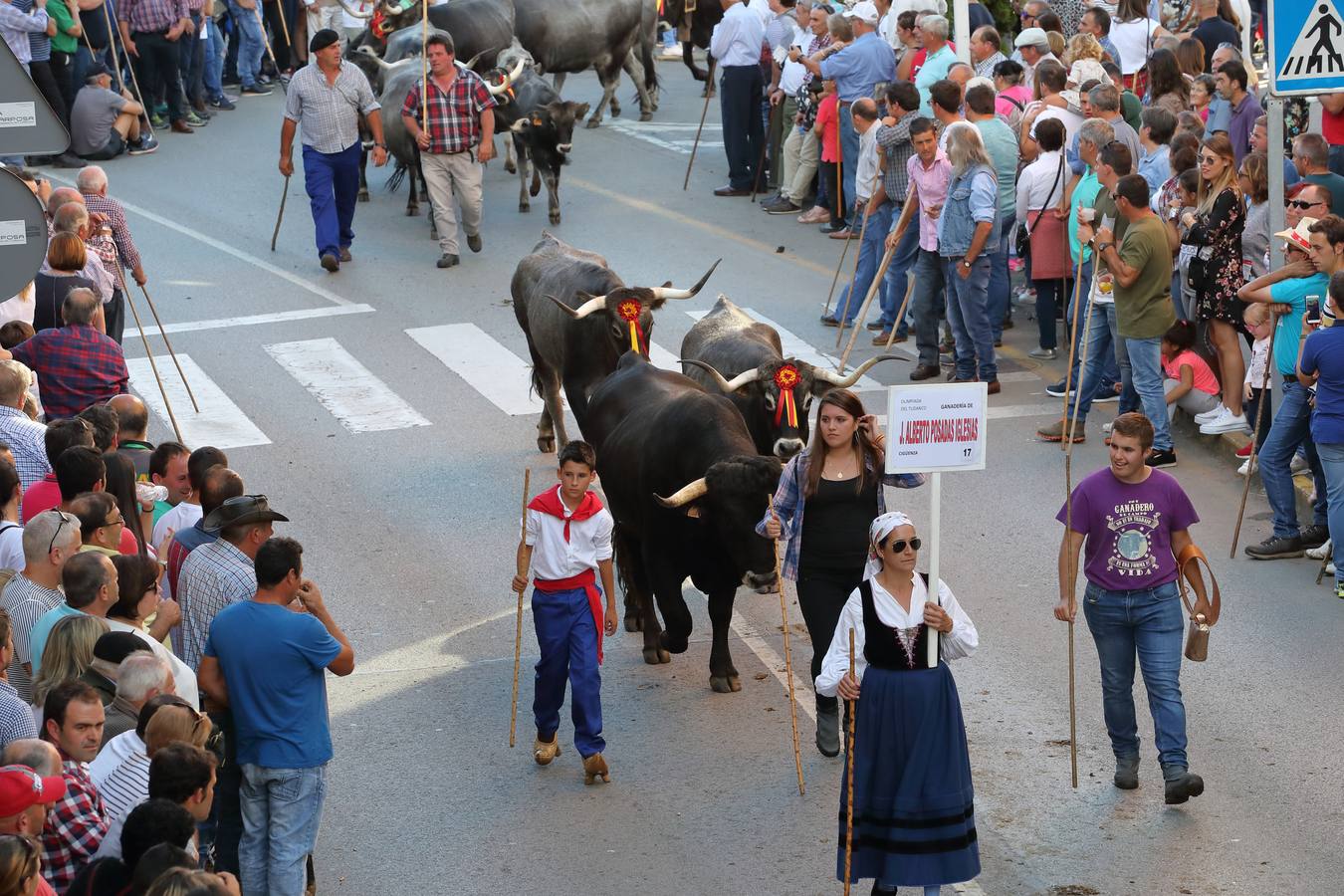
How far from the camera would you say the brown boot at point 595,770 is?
8.73 m

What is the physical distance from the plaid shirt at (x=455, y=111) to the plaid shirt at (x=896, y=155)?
4782mm

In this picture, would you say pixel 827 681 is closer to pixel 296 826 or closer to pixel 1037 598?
pixel 296 826

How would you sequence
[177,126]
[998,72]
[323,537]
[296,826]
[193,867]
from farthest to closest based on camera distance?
1. [177,126]
2. [998,72]
3. [323,537]
4. [296,826]
5. [193,867]

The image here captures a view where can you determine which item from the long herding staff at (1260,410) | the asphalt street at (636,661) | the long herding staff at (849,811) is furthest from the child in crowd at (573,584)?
the long herding staff at (1260,410)

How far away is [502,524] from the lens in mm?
12398

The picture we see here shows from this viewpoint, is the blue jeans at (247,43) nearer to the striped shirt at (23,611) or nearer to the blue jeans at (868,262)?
the blue jeans at (868,262)

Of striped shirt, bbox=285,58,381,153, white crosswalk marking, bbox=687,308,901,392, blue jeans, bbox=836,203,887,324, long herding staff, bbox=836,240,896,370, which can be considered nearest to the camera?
long herding staff, bbox=836,240,896,370

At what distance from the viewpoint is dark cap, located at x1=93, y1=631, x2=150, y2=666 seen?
6961 millimetres

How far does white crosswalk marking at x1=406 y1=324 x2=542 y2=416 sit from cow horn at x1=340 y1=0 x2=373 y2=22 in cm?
889

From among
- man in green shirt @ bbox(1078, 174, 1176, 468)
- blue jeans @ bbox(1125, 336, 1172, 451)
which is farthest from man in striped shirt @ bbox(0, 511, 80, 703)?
blue jeans @ bbox(1125, 336, 1172, 451)

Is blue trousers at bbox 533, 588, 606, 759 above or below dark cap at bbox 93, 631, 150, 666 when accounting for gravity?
below

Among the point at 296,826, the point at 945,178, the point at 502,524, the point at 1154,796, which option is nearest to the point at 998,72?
the point at 945,178

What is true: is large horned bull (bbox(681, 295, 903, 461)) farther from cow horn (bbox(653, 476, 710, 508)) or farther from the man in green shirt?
the man in green shirt

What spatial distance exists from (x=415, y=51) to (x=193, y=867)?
58.6 ft
